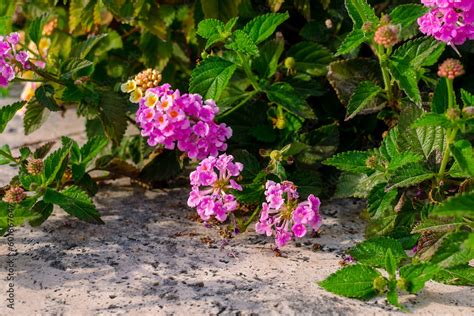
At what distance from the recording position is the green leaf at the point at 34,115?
2674 millimetres

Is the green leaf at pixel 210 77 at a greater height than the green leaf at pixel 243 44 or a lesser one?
lesser

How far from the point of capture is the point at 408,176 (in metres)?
2.15

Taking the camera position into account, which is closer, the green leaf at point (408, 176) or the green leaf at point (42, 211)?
the green leaf at point (408, 176)

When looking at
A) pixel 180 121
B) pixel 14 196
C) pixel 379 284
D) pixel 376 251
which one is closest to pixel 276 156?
pixel 180 121

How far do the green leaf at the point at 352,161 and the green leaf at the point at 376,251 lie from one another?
0.21 meters

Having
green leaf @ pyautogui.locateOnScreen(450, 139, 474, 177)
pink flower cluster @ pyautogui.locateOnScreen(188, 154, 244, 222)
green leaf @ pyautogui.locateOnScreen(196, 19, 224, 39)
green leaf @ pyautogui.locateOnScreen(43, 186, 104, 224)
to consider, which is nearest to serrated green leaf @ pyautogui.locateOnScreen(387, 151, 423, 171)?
green leaf @ pyautogui.locateOnScreen(450, 139, 474, 177)

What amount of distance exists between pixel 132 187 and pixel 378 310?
1.17 meters

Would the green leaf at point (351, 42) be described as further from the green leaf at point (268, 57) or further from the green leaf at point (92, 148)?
the green leaf at point (92, 148)

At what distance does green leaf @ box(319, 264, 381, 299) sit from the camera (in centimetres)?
199

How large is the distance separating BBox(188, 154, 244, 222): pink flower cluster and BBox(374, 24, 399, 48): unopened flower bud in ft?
1.68

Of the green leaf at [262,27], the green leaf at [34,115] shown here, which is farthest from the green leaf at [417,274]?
the green leaf at [34,115]

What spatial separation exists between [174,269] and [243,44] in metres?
0.67

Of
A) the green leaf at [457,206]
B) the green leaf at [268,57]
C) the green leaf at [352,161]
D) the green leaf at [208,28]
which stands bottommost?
the green leaf at [457,206]

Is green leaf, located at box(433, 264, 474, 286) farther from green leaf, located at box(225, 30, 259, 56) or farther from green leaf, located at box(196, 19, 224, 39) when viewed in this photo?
green leaf, located at box(196, 19, 224, 39)
